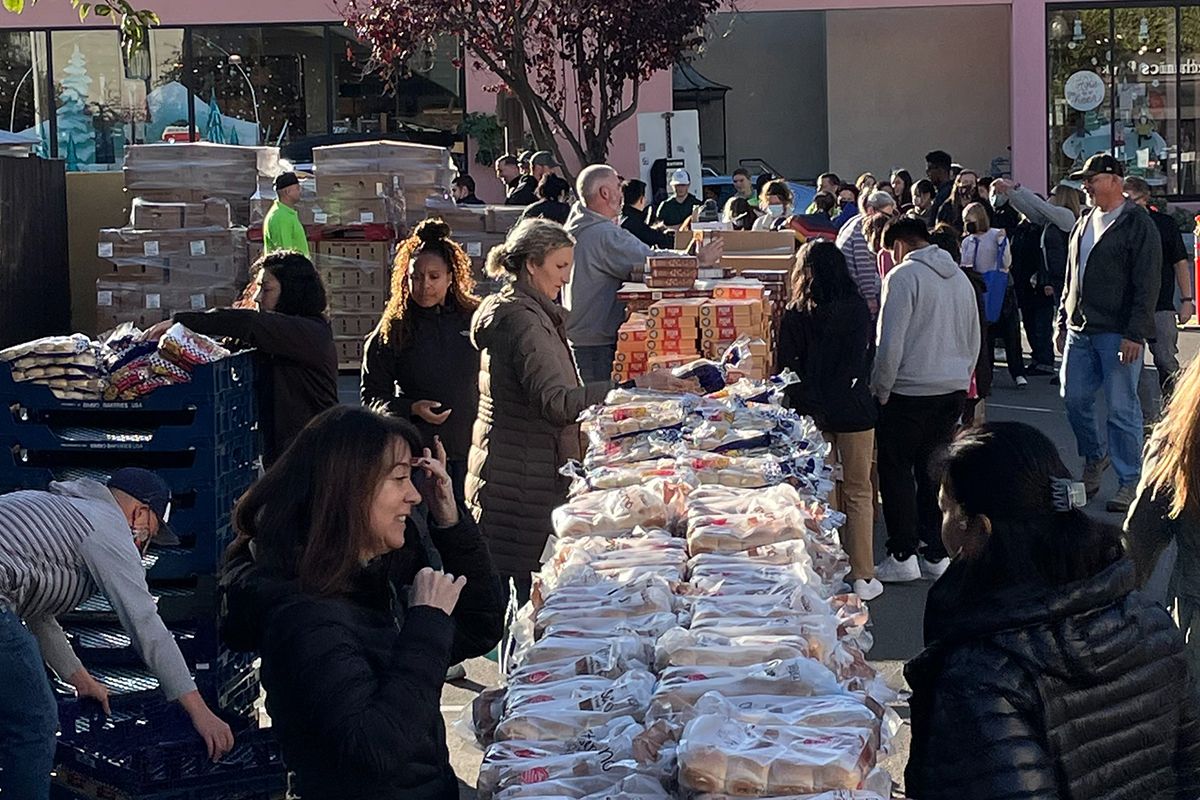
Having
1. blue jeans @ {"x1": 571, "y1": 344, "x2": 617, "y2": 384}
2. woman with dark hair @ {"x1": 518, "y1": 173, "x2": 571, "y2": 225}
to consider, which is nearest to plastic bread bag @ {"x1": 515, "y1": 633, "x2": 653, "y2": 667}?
blue jeans @ {"x1": 571, "y1": 344, "x2": 617, "y2": 384}

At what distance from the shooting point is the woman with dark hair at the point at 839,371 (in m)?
8.97

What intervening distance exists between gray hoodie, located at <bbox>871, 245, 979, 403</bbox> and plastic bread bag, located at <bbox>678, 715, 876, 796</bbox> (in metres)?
6.37

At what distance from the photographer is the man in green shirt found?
48.9 ft

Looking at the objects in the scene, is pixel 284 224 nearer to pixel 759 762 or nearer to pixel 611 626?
pixel 611 626

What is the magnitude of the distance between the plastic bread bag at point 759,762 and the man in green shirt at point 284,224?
39.7 ft

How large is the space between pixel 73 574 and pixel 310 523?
1.70 m

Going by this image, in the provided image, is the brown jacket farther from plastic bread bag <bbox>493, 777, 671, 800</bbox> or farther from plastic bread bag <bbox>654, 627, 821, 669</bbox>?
plastic bread bag <bbox>493, 777, 671, 800</bbox>

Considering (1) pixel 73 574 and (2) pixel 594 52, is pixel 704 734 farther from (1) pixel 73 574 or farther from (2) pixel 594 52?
(2) pixel 594 52

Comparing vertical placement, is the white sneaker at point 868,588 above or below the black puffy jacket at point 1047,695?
below

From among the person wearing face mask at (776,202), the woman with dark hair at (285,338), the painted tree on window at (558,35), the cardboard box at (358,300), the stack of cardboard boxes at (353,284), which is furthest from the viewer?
the painted tree on window at (558,35)

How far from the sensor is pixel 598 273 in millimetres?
10188

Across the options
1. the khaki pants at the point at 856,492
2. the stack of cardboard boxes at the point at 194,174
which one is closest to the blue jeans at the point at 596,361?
the khaki pants at the point at 856,492

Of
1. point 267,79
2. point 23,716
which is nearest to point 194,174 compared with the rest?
point 267,79

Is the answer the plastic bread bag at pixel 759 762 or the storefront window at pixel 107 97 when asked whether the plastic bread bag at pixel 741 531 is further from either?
the storefront window at pixel 107 97
